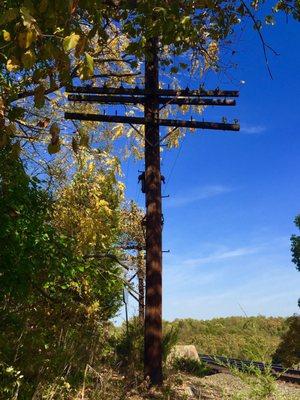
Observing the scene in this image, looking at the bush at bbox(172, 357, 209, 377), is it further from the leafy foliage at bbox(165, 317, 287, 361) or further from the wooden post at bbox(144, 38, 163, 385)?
the leafy foliage at bbox(165, 317, 287, 361)

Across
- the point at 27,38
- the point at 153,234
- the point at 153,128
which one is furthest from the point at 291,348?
the point at 27,38

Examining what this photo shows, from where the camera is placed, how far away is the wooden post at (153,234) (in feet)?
38.9

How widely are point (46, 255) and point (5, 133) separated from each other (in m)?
4.97

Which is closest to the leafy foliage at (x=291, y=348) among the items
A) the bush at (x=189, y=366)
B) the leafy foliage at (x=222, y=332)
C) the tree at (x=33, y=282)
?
the leafy foliage at (x=222, y=332)

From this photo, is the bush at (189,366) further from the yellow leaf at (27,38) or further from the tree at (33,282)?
Result: the yellow leaf at (27,38)

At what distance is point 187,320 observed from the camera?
70.6 m

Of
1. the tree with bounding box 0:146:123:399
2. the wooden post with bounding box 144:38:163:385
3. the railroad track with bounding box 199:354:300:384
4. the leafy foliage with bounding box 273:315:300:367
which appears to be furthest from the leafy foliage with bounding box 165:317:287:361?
the tree with bounding box 0:146:123:399

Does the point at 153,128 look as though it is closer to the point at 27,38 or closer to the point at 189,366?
the point at 189,366

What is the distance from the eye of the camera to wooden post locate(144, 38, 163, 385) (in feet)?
38.9

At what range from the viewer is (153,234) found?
12.4 m

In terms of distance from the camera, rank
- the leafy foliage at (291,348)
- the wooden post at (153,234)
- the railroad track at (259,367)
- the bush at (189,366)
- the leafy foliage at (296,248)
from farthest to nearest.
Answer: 1. the leafy foliage at (296,248)
2. the leafy foliage at (291,348)
3. the bush at (189,366)
4. the wooden post at (153,234)
5. the railroad track at (259,367)

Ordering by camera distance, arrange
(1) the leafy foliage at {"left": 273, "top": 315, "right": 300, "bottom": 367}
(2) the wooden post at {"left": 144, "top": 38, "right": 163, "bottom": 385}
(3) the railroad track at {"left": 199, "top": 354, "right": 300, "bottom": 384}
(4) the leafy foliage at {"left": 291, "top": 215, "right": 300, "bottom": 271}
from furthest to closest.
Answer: (4) the leafy foliage at {"left": 291, "top": 215, "right": 300, "bottom": 271}, (1) the leafy foliage at {"left": 273, "top": 315, "right": 300, "bottom": 367}, (2) the wooden post at {"left": 144, "top": 38, "right": 163, "bottom": 385}, (3) the railroad track at {"left": 199, "top": 354, "right": 300, "bottom": 384}

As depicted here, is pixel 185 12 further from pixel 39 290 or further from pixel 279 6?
pixel 39 290

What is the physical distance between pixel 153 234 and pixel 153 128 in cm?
285
